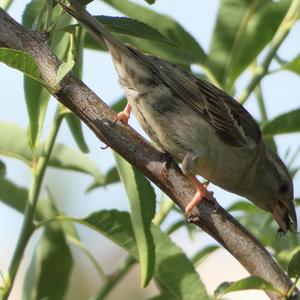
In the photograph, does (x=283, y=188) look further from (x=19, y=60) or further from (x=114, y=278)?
(x=19, y=60)

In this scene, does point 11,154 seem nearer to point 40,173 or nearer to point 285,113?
point 40,173

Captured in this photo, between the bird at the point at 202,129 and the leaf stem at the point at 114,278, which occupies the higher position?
the bird at the point at 202,129

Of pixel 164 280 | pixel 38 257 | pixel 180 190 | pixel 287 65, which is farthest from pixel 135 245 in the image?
pixel 287 65

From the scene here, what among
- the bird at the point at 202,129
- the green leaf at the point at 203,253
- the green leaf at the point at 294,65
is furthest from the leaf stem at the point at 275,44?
the green leaf at the point at 203,253

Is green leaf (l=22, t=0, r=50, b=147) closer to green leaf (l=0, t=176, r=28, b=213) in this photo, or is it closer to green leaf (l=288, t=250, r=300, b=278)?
green leaf (l=0, t=176, r=28, b=213)

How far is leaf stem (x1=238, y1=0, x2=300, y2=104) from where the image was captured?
2.93 m

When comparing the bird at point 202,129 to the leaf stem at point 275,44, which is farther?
the bird at point 202,129

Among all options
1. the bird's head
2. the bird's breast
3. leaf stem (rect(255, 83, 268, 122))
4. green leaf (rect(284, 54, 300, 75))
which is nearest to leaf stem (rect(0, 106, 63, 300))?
the bird's breast

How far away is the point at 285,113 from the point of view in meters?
2.99

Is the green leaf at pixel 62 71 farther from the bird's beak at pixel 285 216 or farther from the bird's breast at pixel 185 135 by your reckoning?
the bird's beak at pixel 285 216

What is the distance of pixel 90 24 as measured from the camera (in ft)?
8.16

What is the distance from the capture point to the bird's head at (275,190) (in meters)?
3.53

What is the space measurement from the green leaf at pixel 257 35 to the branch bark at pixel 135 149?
0.88 metres

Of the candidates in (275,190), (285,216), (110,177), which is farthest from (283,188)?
(110,177)
